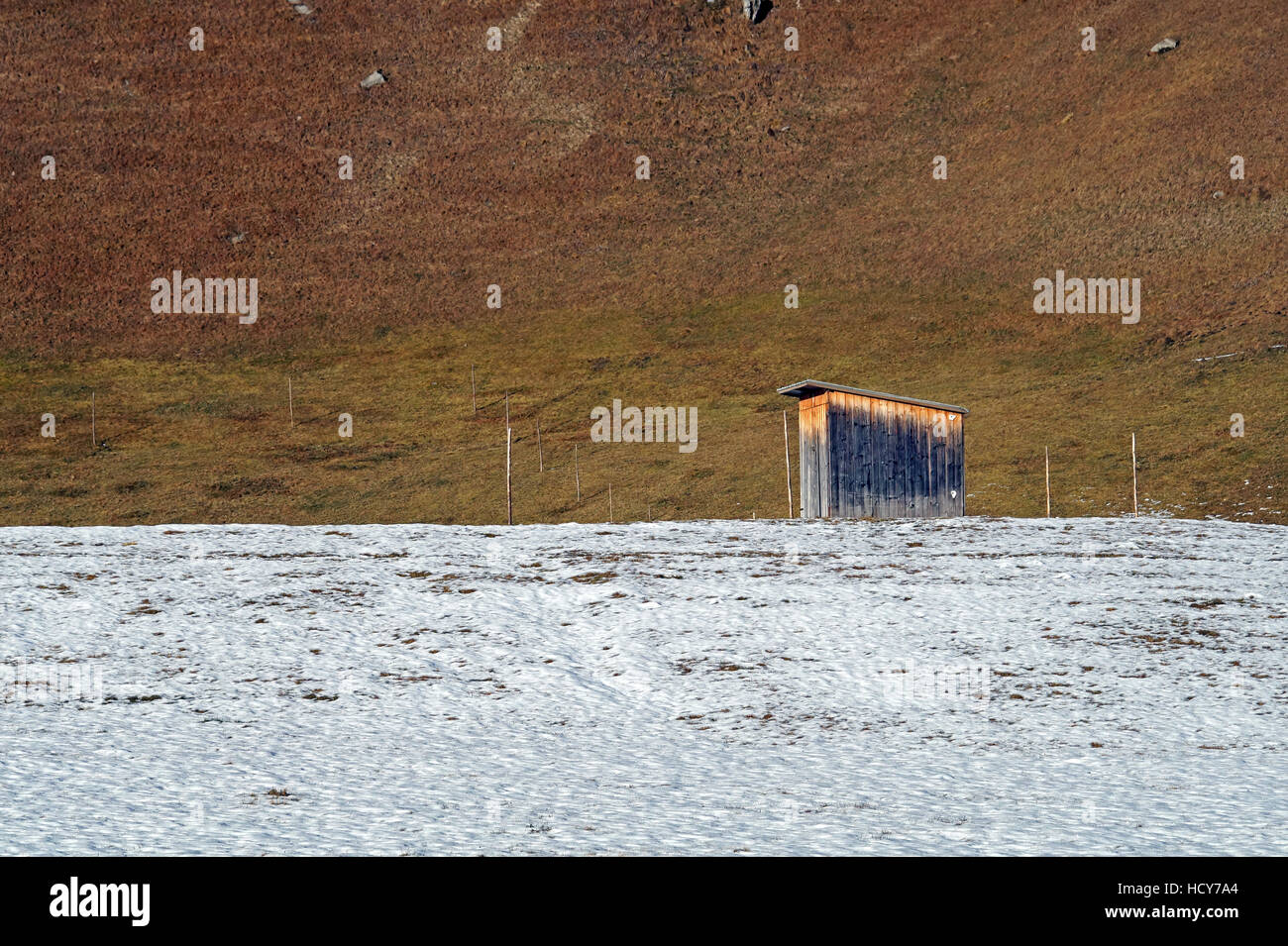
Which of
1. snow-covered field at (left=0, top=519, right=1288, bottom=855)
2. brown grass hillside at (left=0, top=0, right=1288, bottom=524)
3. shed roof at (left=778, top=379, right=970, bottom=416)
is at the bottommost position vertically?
snow-covered field at (left=0, top=519, right=1288, bottom=855)

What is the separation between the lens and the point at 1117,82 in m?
106

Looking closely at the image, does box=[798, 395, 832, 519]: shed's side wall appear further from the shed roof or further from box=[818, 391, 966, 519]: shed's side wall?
the shed roof

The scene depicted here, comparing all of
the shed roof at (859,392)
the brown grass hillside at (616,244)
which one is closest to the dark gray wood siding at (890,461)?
the shed roof at (859,392)

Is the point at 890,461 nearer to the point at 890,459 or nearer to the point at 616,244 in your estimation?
the point at 890,459

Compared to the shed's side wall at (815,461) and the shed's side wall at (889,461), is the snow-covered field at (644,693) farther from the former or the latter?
the shed's side wall at (815,461)

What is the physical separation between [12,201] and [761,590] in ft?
319

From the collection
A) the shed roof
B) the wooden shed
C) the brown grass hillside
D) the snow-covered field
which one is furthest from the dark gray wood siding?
the brown grass hillside


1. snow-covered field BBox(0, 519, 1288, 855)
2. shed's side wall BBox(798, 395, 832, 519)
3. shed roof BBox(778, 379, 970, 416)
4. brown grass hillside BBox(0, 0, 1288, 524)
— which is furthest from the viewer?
Result: brown grass hillside BBox(0, 0, 1288, 524)

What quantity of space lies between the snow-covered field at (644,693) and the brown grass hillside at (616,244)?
25700 mm

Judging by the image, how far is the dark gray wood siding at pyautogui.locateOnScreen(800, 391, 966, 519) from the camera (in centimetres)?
3725

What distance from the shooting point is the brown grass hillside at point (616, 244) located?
61.4 metres

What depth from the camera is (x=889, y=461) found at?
122 feet

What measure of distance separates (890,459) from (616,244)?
6718 centimetres

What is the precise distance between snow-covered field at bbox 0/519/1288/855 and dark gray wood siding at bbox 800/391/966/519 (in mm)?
5991
